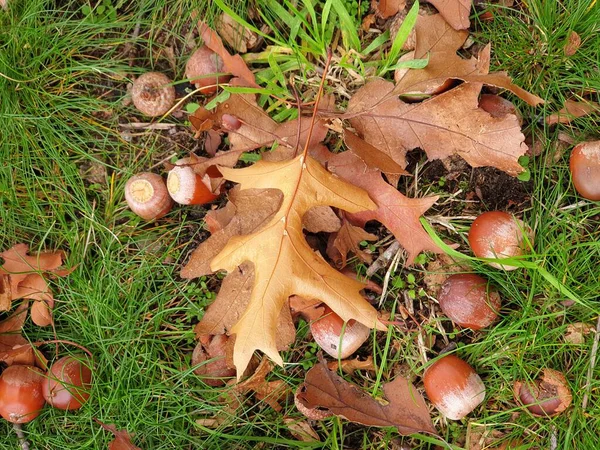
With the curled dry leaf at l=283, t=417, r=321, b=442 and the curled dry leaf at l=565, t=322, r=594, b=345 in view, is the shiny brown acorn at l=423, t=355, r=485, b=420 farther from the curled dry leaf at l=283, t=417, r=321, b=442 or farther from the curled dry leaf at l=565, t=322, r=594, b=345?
the curled dry leaf at l=283, t=417, r=321, b=442

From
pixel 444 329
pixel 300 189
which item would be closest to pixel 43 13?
pixel 300 189

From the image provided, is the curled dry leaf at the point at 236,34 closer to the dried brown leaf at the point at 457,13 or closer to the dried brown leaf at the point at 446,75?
the dried brown leaf at the point at 446,75

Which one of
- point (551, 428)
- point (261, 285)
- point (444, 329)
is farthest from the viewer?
point (444, 329)

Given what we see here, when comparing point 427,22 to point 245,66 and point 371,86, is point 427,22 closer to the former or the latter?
point 371,86

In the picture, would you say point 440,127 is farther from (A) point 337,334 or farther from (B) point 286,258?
(A) point 337,334

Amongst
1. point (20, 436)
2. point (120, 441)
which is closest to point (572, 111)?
point (120, 441)

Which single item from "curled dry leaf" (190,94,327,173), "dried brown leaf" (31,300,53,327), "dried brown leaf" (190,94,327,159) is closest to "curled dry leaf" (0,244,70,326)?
"dried brown leaf" (31,300,53,327)
